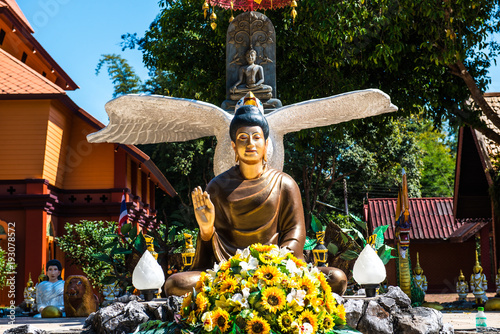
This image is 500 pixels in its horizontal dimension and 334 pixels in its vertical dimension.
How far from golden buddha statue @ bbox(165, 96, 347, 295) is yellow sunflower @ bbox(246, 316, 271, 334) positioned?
6.31ft

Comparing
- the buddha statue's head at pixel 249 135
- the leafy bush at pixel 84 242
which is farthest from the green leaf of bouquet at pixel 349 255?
the leafy bush at pixel 84 242

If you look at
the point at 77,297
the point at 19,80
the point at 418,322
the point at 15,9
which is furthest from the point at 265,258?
the point at 15,9

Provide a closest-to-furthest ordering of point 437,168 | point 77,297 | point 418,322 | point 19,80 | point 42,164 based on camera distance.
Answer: point 418,322 → point 77,297 → point 42,164 → point 19,80 → point 437,168

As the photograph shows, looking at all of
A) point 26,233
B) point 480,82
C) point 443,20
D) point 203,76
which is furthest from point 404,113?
point 26,233

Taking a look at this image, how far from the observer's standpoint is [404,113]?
13.5 meters

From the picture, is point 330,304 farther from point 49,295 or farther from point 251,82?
point 49,295

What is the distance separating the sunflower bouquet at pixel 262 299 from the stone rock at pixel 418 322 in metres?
1.68

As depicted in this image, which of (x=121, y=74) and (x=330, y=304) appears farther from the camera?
(x=121, y=74)

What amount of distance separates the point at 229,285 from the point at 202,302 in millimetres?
188

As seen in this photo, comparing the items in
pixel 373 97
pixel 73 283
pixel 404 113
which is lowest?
pixel 73 283

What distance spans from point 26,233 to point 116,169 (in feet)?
10.9

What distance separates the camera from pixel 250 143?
5.32 m

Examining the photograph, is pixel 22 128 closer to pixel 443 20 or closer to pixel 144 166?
pixel 144 166

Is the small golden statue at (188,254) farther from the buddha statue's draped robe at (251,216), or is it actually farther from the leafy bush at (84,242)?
the leafy bush at (84,242)
